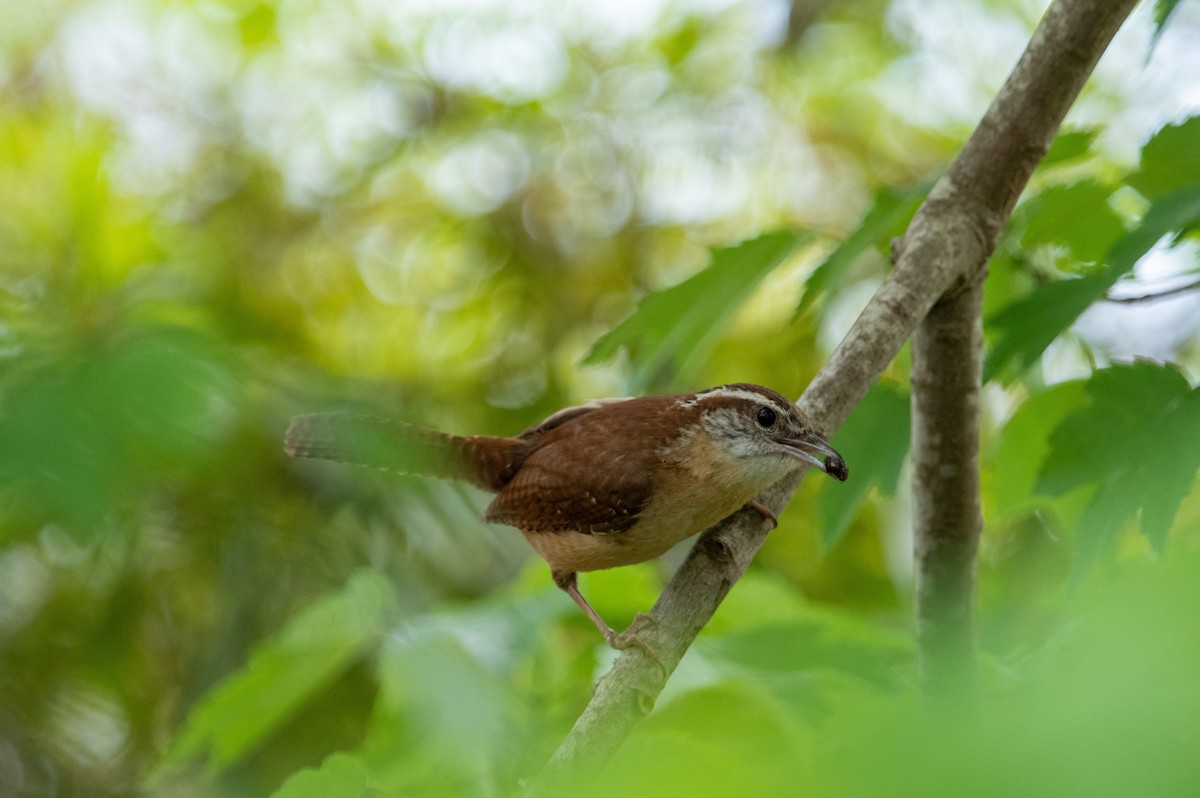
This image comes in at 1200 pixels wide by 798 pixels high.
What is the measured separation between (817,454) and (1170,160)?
799mm

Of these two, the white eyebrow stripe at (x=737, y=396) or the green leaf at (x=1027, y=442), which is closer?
the green leaf at (x=1027, y=442)

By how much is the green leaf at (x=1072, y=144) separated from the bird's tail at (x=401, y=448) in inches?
51.4

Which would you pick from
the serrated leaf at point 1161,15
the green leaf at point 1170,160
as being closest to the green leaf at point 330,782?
the green leaf at point 1170,160

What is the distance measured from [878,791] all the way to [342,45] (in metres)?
5.70

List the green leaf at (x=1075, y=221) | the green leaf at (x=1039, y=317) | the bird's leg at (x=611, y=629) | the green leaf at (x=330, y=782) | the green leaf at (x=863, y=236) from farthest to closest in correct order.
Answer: the green leaf at (x=1075, y=221) → the green leaf at (x=863, y=236) → the green leaf at (x=1039, y=317) → the bird's leg at (x=611, y=629) → the green leaf at (x=330, y=782)

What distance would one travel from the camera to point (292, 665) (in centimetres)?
210

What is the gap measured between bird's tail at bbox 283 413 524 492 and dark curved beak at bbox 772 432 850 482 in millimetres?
728

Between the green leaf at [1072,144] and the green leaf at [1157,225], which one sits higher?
the green leaf at [1072,144]

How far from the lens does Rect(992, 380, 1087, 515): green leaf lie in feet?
6.64

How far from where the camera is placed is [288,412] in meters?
3.26

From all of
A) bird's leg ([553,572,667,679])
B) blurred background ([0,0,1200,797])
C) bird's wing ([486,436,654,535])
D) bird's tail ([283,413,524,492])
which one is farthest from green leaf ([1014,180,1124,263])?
bird's tail ([283,413,524,492])

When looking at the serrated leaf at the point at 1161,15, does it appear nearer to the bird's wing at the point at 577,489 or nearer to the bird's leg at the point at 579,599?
the bird's wing at the point at 577,489

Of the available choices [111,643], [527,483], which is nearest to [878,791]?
[527,483]

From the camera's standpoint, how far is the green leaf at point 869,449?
2092mm
